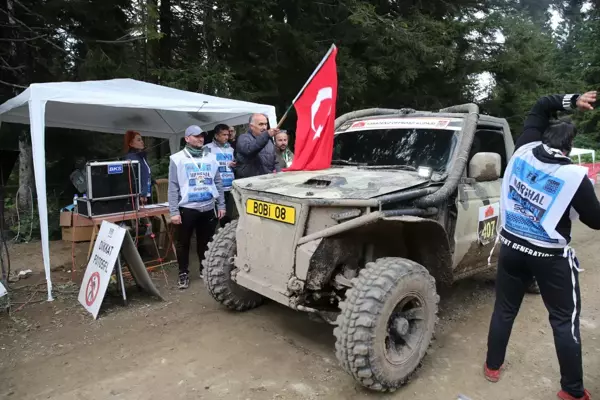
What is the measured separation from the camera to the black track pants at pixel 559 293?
288cm

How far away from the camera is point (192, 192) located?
5203 mm

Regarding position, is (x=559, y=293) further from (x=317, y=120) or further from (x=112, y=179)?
(x=112, y=179)

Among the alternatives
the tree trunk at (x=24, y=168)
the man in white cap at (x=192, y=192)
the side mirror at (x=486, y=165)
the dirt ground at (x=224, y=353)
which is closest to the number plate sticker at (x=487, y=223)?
the side mirror at (x=486, y=165)

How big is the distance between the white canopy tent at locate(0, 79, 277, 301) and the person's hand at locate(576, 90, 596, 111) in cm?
475

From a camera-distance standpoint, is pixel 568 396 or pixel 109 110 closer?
pixel 568 396

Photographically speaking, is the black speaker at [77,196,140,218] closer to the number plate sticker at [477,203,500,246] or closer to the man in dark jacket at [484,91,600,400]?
the number plate sticker at [477,203,500,246]

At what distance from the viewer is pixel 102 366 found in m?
3.57

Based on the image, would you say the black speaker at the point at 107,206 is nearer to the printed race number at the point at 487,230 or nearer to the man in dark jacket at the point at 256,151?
the man in dark jacket at the point at 256,151

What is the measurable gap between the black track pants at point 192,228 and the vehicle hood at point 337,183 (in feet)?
4.77

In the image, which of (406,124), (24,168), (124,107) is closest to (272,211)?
(406,124)

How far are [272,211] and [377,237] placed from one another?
2.79ft

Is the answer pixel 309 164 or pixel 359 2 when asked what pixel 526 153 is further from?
pixel 359 2

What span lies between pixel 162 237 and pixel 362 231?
488 centimetres

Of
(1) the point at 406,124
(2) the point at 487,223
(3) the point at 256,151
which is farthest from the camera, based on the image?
(3) the point at 256,151
